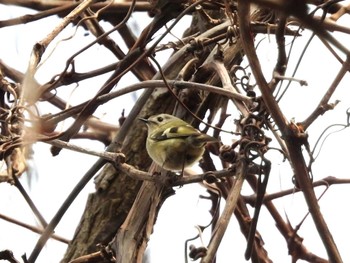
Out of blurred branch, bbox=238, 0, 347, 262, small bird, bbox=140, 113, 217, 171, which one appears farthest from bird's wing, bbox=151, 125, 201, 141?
blurred branch, bbox=238, 0, 347, 262

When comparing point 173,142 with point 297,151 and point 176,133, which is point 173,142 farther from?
point 297,151

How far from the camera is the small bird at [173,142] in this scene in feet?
7.16

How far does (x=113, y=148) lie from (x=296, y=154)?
1.24 m

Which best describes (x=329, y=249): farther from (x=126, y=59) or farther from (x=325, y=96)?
(x=126, y=59)

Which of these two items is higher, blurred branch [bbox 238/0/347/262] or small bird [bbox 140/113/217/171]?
small bird [bbox 140/113/217/171]

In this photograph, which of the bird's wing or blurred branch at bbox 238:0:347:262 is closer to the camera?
blurred branch at bbox 238:0:347:262

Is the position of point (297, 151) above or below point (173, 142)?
below

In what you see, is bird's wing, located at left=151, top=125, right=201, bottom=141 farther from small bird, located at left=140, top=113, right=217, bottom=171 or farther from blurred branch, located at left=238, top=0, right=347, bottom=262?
blurred branch, located at left=238, top=0, right=347, bottom=262

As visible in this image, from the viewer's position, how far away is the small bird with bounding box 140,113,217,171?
218 centimetres

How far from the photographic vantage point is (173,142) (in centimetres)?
239

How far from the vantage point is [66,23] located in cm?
205

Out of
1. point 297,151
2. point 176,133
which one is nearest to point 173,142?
point 176,133

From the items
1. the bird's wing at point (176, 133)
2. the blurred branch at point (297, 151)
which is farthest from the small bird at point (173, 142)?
the blurred branch at point (297, 151)

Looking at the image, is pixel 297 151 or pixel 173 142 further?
pixel 173 142
